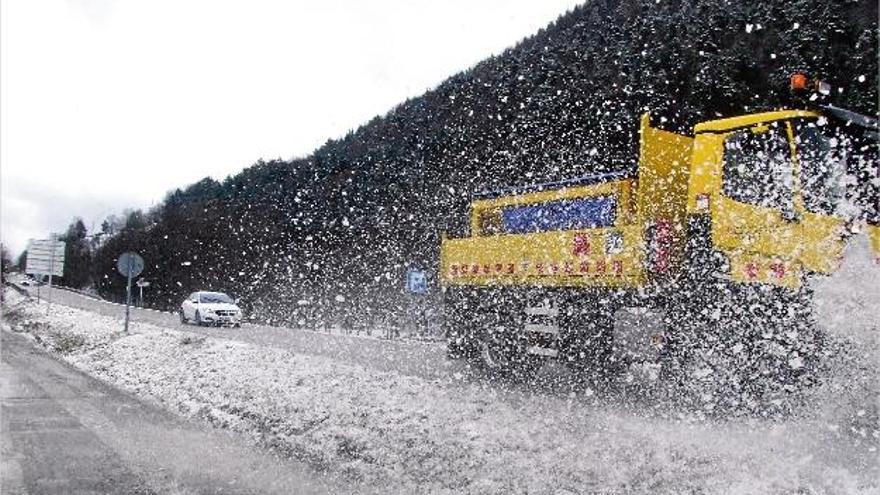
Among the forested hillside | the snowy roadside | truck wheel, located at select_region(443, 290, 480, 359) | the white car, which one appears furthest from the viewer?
the white car

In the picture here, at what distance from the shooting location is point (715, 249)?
6.21 m

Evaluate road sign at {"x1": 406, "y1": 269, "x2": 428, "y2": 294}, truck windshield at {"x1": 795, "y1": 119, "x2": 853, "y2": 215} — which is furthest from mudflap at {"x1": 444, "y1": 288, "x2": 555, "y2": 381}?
road sign at {"x1": 406, "y1": 269, "x2": 428, "y2": 294}

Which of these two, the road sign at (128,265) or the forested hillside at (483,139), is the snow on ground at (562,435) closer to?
the forested hillside at (483,139)

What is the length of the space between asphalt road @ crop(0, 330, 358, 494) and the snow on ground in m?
0.37

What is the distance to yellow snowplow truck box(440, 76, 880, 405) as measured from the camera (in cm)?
607

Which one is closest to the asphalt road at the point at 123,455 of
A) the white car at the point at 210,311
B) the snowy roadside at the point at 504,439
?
the snowy roadside at the point at 504,439

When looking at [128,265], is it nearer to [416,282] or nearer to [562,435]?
[416,282]

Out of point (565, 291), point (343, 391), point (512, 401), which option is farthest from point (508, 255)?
point (343, 391)

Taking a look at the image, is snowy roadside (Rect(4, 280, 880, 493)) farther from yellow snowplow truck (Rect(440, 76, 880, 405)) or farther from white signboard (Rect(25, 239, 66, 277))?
white signboard (Rect(25, 239, 66, 277))

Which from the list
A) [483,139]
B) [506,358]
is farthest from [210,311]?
[483,139]

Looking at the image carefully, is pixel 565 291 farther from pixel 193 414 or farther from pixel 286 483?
pixel 193 414

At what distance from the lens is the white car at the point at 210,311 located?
24875 millimetres

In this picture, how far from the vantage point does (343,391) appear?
827cm

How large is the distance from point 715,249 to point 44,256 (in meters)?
38.0
